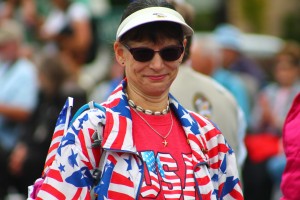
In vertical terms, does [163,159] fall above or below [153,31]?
below

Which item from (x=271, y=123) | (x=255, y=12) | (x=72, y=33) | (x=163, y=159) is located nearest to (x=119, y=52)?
(x=163, y=159)

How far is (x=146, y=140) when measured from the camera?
4980mm

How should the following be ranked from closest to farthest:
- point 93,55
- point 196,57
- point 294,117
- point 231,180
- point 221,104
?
point 231,180
point 294,117
point 221,104
point 196,57
point 93,55

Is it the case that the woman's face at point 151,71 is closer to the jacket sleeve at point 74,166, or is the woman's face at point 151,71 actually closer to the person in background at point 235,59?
the jacket sleeve at point 74,166

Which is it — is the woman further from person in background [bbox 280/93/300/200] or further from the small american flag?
person in background [bbox 280/93/300/200]

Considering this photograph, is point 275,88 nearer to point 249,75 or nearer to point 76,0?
point 249,75

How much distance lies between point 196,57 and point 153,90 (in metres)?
3.52

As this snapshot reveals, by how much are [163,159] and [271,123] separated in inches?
304

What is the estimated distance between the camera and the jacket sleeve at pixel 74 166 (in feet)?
15.8

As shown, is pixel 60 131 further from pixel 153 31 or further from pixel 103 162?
pixel 153 31

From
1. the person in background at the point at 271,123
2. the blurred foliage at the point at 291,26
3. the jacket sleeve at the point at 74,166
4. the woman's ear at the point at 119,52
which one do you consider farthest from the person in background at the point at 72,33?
the blurred foliage at the point at 291,26

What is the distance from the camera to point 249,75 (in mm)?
14008

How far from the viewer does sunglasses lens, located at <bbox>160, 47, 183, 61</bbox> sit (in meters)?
4.98

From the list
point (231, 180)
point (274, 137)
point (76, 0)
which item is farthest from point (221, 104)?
point (76, 0)
